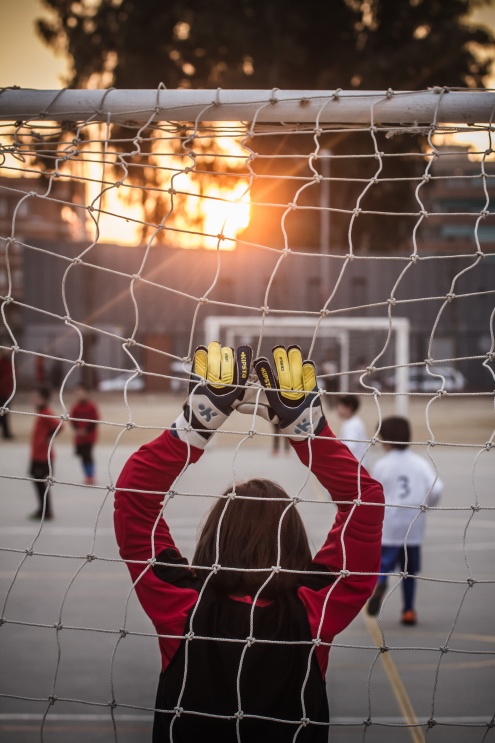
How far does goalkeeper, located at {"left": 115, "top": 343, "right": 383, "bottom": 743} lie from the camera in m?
1.86

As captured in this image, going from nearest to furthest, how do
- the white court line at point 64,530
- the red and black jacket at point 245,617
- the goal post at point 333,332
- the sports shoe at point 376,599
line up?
the red and black jacket at point 245,617
the sports shoe at point 376,599
the white court line at point 64,530
the goal post at point 333,332

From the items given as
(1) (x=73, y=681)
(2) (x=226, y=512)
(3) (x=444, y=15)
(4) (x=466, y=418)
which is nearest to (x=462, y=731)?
(1) (x=73, y=681)

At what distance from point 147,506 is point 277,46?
22.7m

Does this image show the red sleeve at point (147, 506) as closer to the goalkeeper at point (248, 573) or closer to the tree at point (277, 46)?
the goalkeeper at point (248, 573)

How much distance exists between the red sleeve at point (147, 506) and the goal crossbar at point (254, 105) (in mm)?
1446

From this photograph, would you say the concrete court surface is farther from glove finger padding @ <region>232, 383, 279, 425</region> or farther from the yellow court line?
glove finger padding @ <region>232, 383, 279, 425</region>

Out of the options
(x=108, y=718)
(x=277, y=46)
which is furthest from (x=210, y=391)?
(x=277, y=46)

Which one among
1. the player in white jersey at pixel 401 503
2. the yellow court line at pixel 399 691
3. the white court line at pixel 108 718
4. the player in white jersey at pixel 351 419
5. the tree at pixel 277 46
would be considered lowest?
the white court line at pixel 108 718

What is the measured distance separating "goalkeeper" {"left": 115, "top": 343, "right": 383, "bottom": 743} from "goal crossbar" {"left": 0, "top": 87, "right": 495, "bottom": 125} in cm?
123

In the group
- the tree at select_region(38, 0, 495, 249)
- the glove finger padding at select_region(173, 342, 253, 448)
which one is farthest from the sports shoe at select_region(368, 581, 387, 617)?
the tree at select_region(38, 0, 495, 249)

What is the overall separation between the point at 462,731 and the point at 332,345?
15897mm

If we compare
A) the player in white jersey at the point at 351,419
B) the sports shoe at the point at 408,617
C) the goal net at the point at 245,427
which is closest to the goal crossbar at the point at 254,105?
the goal net at the point at 245,427

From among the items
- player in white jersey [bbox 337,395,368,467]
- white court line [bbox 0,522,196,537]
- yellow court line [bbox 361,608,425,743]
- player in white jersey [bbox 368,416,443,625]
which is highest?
player in white jersey [bbox 337,395,368,467]

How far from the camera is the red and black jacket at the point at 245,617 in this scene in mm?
1859
